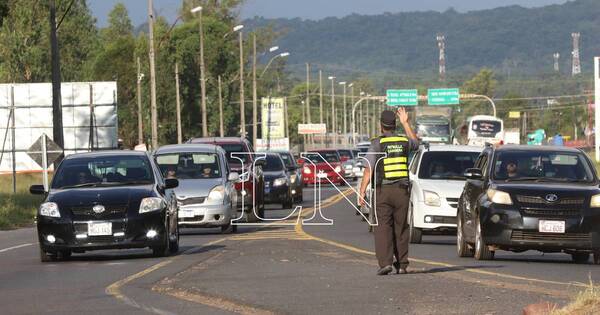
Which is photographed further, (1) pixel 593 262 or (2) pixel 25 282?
(1) pixel 593 262

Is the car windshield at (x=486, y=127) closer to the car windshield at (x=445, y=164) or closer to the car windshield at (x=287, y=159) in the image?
the car windshield at (x=287, y=159)

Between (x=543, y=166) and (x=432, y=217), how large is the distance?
415 cm

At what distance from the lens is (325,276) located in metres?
16.4

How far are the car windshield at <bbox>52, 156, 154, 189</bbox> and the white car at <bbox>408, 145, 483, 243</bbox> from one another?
192 inches

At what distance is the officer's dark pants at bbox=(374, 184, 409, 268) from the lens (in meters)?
16.7

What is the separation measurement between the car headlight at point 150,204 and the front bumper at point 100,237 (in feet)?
0.28

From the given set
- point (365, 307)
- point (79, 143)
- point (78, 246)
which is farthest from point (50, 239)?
point (79, 143)

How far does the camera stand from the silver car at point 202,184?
1085 inches

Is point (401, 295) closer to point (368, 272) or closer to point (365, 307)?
point (365, 307)

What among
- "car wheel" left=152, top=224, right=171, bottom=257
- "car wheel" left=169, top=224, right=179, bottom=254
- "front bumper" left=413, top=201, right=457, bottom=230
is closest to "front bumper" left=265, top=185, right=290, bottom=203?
"front bumper" left=413, top=201, right=457, bottom=230

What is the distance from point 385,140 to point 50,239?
570cm

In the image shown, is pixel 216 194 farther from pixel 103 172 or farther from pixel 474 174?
pixel 474 174

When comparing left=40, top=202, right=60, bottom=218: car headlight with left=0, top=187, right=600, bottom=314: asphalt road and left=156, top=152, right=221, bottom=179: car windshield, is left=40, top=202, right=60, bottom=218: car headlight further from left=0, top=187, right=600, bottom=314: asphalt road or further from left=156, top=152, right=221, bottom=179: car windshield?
left=156, top=152, right=221, bottom=179: car windshield

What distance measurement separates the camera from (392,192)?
16.8m
